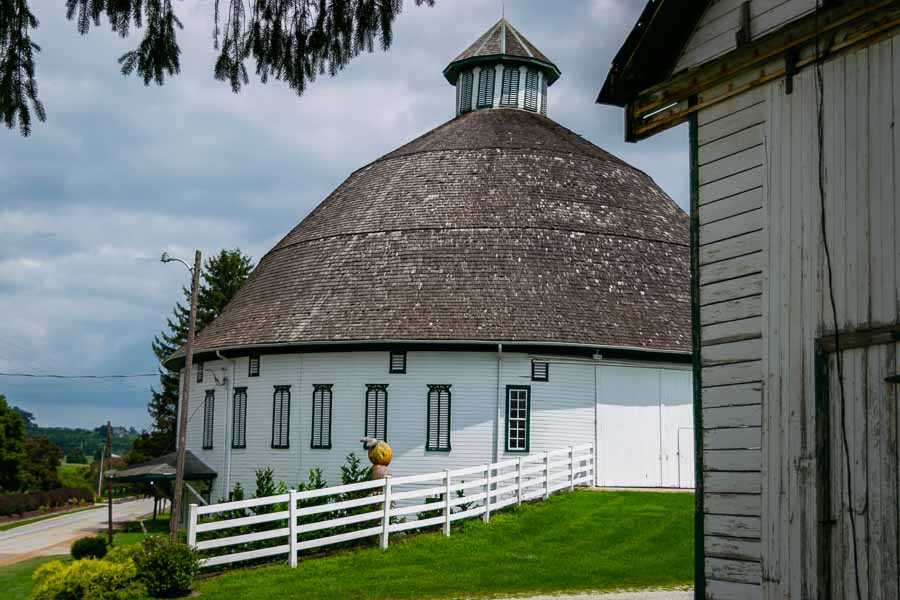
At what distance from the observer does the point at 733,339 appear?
8.16 meters

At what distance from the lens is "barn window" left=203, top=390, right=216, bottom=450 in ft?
105

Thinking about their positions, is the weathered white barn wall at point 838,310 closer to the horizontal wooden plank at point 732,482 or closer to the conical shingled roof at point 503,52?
the horizontal wooden plank at point 732,482

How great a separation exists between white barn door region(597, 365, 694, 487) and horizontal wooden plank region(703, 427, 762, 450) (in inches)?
790

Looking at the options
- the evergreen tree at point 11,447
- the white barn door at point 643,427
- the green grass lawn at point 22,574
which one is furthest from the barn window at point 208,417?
the evergreen tree at point 11,447

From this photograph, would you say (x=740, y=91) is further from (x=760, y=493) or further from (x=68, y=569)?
(x=68, y=569)

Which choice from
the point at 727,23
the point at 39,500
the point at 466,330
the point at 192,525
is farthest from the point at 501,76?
the point at 39,500

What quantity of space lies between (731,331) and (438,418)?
2019 cm

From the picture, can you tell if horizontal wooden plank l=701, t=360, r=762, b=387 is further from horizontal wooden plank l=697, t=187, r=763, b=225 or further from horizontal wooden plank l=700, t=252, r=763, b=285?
horizontal wooden plank l=697, t=187, r=763, b=225

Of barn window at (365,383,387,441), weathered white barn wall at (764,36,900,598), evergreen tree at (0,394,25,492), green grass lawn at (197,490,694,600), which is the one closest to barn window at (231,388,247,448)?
barn window at (365,383,387,441)

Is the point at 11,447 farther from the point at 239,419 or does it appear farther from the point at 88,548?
the point at 88,548

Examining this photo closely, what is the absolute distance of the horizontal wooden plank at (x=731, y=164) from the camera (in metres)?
8.18

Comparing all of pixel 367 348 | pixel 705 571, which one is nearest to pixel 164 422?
pixel 367 348

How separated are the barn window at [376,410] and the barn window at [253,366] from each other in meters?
4.09

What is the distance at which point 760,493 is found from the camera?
7.77 meters
